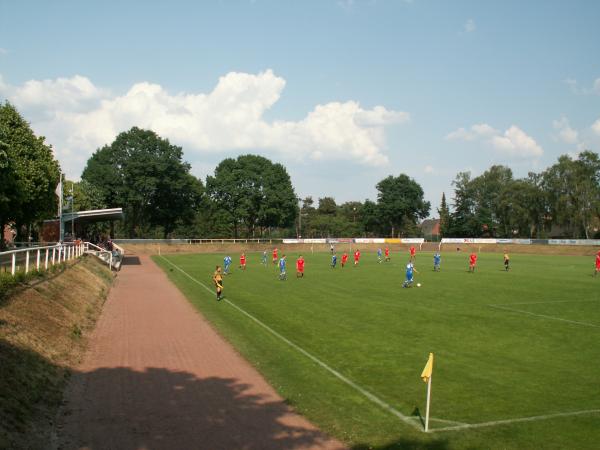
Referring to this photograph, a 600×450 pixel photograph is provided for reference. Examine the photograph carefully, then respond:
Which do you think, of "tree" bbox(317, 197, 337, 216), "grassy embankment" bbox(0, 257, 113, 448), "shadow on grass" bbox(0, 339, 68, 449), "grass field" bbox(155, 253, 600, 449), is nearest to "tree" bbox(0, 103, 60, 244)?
"grass field" bbox(155, 253, 600, 449)

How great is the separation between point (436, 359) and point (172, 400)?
6.95 metres

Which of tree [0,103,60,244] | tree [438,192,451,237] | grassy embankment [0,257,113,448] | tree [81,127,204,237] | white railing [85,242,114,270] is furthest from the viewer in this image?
tree [438,192,451,237]

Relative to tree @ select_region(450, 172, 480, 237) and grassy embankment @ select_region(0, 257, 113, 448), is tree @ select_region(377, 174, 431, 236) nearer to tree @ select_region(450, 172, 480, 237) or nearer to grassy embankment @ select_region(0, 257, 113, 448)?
tree @ select_region(450, 172, 480, 237)

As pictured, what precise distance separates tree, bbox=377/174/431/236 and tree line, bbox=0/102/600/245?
237mm

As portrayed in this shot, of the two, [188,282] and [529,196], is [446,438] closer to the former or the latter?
[188,282]

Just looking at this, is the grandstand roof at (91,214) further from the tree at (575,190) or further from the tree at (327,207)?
the tree at (327,207)

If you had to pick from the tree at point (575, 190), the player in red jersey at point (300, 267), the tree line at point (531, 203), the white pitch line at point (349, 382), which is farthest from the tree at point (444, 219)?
the white pitch line at point (349, 382)

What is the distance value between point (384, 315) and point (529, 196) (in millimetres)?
83739

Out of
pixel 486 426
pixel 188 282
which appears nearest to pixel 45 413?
pixel 486 426

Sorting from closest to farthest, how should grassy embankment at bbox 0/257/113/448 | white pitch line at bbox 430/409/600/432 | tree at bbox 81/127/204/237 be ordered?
grassy embankment at bbox 0/257/113/448, white pitch line at bbox 430/409/600/432, tree at bbox 81/127/204/237

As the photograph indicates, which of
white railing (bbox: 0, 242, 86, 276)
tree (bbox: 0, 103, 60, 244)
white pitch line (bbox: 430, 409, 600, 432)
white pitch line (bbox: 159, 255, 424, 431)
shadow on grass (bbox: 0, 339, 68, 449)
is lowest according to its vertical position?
white pitch line (bbox: 430, 409, 600, 432)

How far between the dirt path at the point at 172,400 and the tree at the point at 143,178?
63.3 m

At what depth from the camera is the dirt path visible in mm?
8414

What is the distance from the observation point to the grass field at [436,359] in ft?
29.7
